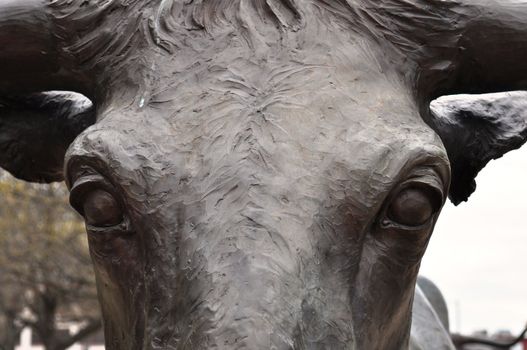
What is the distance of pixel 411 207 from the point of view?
3143 millimetres

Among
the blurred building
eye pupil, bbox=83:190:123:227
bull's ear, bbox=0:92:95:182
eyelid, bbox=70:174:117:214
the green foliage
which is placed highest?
eyelid, bbox=70:174:117:214

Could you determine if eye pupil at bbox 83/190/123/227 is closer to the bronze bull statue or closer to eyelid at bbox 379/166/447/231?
the bronze bull statue

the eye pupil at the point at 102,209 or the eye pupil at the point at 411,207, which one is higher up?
the eye pupil at the point at 411,207

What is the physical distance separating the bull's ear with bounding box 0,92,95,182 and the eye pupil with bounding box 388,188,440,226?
62.0 inches

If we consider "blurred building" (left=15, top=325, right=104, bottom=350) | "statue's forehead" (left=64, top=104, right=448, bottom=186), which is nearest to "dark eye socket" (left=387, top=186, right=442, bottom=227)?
"statue's forehead" (left=64, top=104, right=448, bottom=186)

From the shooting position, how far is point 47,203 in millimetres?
30859

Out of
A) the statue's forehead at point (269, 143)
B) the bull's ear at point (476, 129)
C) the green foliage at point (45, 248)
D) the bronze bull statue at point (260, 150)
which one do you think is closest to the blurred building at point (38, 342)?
the green foliage at point (45, 248)

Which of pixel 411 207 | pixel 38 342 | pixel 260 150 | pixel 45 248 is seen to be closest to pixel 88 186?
pixel 260 150

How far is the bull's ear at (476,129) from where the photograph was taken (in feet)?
13.6

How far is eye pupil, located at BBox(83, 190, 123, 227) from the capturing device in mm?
3172

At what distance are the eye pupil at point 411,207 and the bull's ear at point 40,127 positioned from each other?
5.17ft

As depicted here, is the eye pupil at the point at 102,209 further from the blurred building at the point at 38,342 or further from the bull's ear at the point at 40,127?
the blurred building at the point at 38,342

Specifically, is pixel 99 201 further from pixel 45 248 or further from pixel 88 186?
pixel 45 248

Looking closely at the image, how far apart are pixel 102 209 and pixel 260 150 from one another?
0.56m
